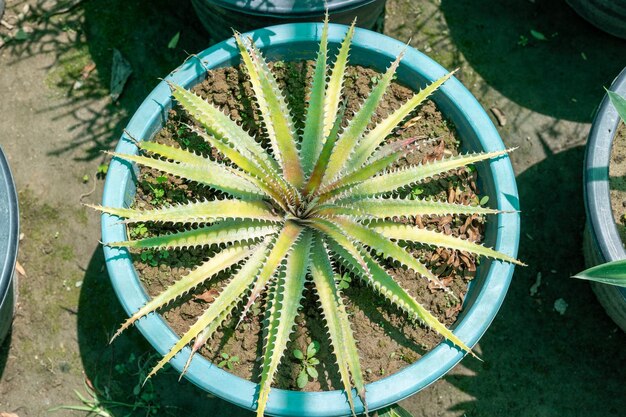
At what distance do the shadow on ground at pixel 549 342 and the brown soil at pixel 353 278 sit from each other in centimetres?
84

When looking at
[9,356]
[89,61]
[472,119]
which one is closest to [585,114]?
[472,119]

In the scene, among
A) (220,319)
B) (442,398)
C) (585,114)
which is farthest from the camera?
(585,114)

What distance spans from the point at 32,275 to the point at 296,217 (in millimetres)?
1741

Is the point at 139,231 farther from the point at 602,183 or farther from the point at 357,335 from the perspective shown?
the point at 602,183

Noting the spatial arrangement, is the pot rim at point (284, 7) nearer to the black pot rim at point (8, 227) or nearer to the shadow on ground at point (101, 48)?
the shadow on ground at point (101, 48)

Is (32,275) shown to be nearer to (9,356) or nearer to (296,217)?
(9,356)

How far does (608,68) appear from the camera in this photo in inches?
135

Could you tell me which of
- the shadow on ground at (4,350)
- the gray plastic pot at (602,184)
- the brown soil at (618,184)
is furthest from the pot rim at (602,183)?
the shadow on ground at (4,350)

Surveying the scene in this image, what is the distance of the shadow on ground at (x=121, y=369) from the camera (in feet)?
10.1

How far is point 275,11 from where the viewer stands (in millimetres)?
2568

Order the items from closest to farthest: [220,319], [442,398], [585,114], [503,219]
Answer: [220,319] < [503,219] < [442,398] < [585,114]

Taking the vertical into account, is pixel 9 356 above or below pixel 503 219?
below

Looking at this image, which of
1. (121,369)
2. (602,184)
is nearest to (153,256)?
(121,369)

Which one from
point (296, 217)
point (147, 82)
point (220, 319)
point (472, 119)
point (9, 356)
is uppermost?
point (147, 82)
